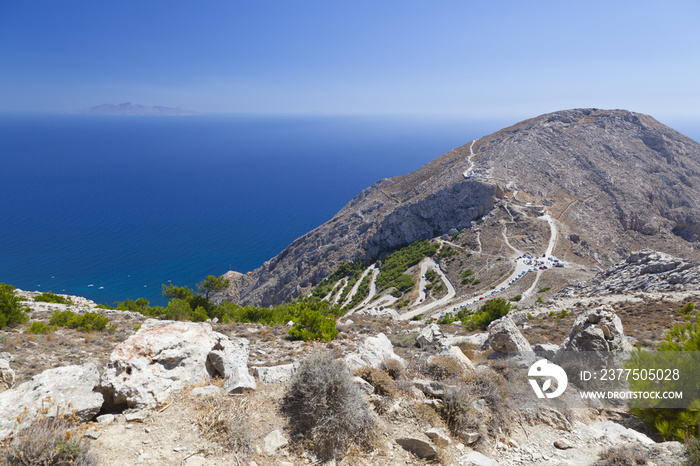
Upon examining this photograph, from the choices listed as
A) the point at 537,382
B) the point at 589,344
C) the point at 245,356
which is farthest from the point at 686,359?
the point at 245,356

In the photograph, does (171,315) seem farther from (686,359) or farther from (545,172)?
(545,172)

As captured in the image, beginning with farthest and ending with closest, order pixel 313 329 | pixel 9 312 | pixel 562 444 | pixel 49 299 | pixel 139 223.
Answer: pixel 139 223 → pixel 49 299 → pixel 9 312 → pixel 313 329 → pixel 562 444

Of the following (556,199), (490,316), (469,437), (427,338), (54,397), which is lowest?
(490,316)

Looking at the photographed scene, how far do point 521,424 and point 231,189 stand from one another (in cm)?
17781

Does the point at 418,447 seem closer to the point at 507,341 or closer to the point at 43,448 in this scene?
the point at 507,341

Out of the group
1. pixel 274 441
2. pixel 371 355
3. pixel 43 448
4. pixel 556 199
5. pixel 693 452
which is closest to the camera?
pixel 43 448

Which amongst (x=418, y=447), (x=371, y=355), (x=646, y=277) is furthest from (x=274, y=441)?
(x=646, y=277)

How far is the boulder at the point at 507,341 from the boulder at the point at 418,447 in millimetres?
4723

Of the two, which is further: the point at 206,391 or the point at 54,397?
the point at 206,391

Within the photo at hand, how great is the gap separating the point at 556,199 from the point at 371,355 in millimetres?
67405

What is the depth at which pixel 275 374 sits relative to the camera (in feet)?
25.3

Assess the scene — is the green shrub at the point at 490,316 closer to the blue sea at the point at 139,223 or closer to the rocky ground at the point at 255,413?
the rocky ground at the point at 255,413

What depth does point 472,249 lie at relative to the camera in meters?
51.7

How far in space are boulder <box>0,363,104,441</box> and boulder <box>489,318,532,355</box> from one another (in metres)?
9.47
